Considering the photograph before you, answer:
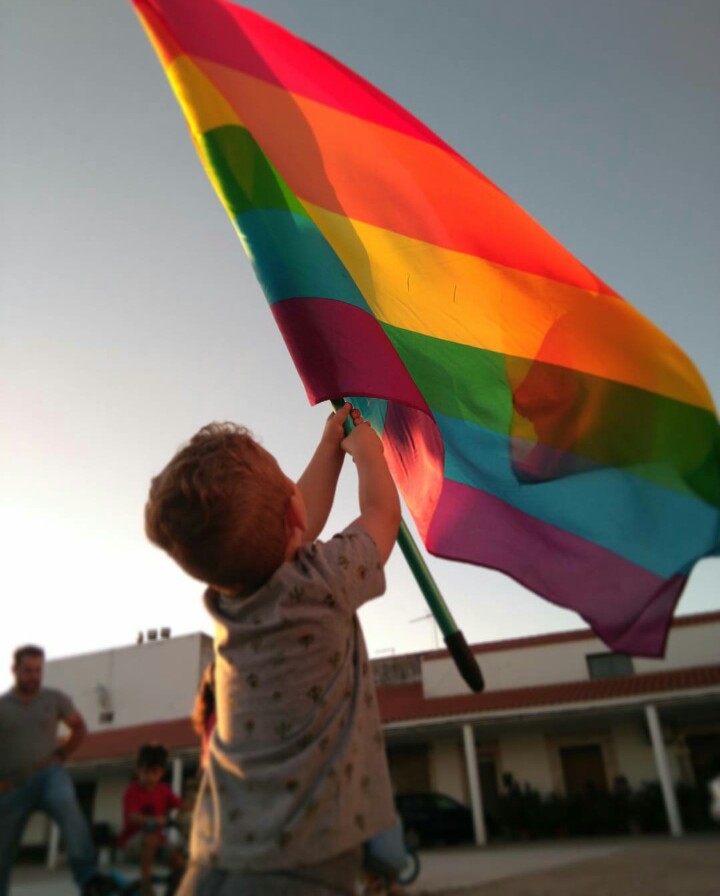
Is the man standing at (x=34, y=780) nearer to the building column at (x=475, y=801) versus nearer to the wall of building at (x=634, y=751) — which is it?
the building column at (x=475, y=801)

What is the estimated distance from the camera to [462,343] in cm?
297

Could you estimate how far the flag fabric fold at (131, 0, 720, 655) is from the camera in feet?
8.54

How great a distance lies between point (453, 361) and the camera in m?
2.96

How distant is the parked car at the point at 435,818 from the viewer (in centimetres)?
1792

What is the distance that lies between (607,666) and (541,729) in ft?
8.96

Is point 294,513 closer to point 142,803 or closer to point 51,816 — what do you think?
point 51,816

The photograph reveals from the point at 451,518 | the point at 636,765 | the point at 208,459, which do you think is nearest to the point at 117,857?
the point at 451,518

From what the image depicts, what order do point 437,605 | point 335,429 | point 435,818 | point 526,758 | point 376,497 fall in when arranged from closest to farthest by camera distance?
1. point 376,497
2. point 335,429
3. point 437,605
4. point 435,818
5. point 526,758

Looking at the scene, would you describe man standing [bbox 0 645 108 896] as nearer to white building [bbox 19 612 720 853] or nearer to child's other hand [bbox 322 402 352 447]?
child's other hand [bbox 322 402 352 447]

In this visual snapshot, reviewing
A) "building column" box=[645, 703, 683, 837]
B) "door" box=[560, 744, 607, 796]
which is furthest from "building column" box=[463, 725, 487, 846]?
"building column" box=[645, 703, 683, 837]

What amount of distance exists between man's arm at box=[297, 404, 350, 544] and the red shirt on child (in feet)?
11.9

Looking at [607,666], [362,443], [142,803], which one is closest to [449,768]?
[607,666]

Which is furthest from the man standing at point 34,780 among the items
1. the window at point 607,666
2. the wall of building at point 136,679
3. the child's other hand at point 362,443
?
the wall of building at point 136,679

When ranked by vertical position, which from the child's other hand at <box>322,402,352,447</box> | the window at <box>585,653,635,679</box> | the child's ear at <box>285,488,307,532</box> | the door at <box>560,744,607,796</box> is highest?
the window at <box>585,653,635,679</box>
